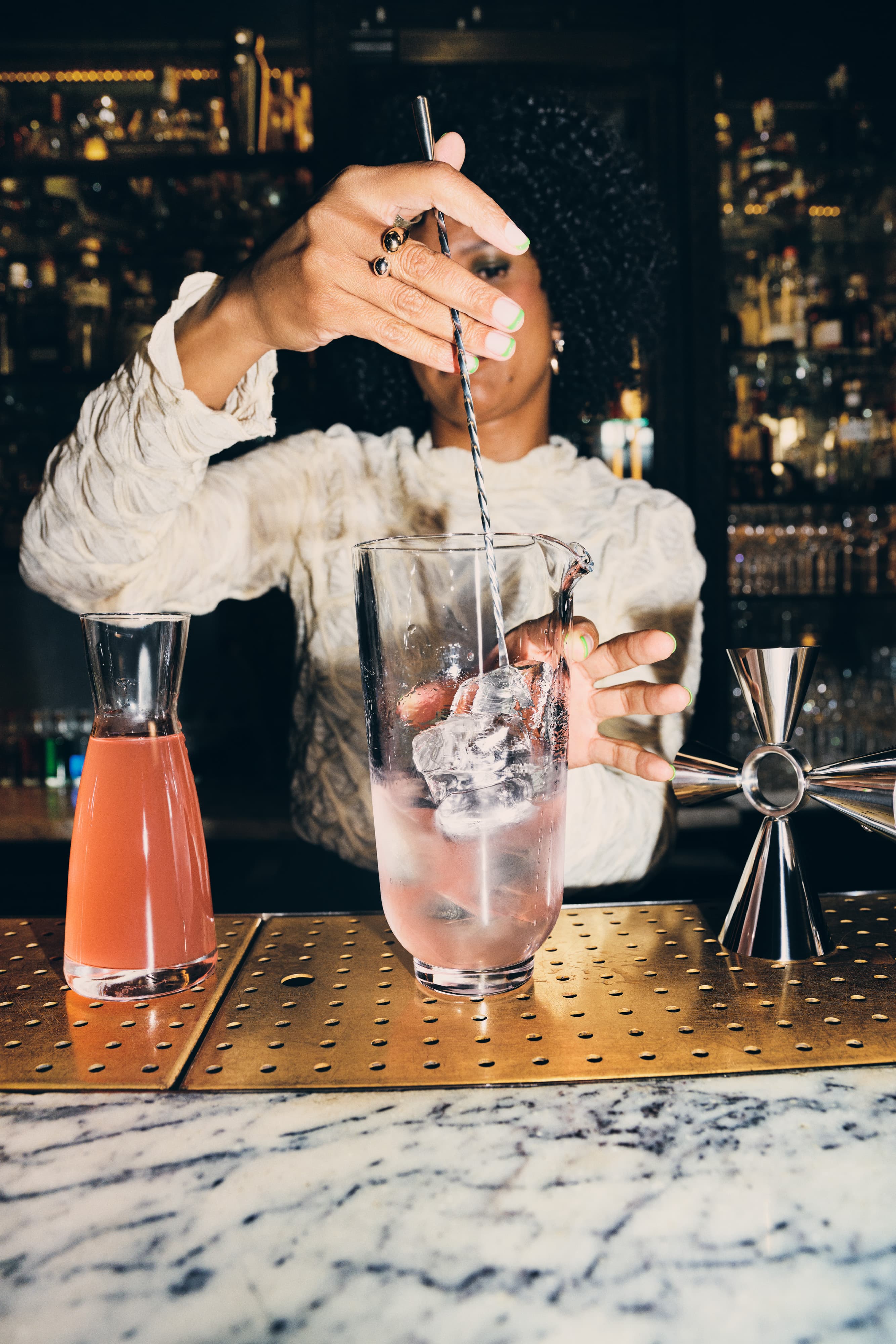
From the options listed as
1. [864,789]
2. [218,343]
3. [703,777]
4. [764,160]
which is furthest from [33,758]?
[764,160]

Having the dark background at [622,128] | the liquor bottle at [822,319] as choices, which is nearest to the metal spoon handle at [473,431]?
the dark background at [622,128]

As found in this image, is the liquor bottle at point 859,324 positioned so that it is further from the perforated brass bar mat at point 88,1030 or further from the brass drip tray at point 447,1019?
the perforated brass bar mat at point 88,1030

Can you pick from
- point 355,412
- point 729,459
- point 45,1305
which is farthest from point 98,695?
point 729,459

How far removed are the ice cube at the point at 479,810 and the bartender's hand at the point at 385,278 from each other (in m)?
0.26

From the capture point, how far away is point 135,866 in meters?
0.60

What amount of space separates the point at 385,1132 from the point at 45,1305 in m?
0.15

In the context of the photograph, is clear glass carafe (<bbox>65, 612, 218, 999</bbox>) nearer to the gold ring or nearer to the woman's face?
the gold ring

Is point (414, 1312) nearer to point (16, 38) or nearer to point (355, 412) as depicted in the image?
point (355, 412)

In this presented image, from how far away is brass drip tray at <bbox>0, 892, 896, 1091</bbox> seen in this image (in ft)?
1.65

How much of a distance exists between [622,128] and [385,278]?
6.75ft

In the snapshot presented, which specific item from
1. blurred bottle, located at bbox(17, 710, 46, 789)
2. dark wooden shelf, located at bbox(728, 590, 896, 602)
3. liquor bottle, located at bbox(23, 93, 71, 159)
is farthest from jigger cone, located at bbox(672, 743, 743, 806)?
liquor bottle, located at bbox(23, 93, 71, 159)

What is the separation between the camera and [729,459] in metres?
2.64

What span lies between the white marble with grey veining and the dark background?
60.9 inches

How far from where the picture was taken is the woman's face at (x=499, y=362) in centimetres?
142
